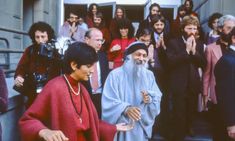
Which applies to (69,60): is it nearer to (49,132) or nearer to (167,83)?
(49,132)

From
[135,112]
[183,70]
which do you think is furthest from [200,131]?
[135,112]

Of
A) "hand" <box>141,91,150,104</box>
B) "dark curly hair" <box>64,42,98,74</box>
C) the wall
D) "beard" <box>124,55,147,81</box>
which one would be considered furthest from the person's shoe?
the wall

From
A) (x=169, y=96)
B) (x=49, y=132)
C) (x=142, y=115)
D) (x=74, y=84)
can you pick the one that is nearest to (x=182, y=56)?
(x=169, y=96)

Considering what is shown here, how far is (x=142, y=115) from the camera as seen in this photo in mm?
5164

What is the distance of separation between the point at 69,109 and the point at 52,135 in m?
0.43

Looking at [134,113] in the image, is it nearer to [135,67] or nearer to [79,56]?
[135,67]

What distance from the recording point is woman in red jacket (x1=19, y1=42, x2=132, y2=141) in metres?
3.58

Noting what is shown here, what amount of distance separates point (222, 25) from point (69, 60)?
289 centimetres

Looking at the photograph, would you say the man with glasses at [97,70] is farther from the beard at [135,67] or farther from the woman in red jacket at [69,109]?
the woman in red jacket at [69,109]

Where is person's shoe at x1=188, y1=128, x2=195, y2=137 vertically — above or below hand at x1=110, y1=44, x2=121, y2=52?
below

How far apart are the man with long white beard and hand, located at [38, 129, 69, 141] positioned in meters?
1.68

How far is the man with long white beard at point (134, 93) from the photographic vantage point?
5090mm

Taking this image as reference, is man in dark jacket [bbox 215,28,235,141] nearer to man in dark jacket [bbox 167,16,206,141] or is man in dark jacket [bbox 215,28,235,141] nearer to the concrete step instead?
man in dark jacket [bbox 167,16,206,141]

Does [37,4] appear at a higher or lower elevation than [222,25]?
higher
